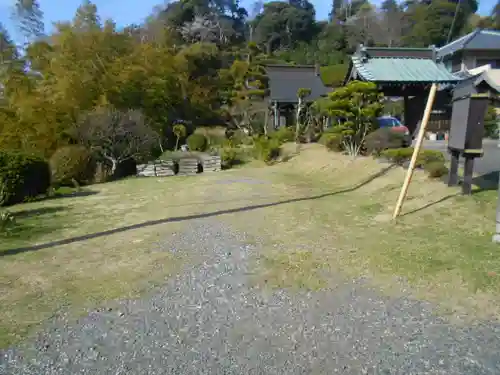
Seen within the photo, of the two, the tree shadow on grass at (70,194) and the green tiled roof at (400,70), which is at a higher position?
the green tiled roof at (400,70)

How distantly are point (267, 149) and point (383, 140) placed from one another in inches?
157

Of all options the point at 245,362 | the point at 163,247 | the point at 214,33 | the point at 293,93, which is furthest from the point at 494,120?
the point at 214,33

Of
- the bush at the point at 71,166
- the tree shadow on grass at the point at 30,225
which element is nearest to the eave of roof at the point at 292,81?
the bush at the point at 71,166

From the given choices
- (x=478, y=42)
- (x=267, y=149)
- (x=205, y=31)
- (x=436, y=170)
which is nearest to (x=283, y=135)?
(x=267, y=149)

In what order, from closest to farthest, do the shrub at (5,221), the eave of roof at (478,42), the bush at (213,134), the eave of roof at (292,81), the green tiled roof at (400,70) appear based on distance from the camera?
the shrub at (5,221), the green tiled roof at (400,70), the bush at (213,134), the eave of roof at (292,81), the eave of roof at (478,42)

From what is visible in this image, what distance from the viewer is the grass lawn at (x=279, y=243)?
9.06 feet

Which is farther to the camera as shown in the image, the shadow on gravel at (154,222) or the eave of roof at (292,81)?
the eave of roof at (292,81)

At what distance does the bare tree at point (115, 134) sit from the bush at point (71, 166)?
0.50 meters

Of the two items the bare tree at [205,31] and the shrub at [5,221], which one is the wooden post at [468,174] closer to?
the shrub at [5,221]

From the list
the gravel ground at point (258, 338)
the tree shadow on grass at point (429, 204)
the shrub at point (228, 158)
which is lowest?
the shrub at point (228, 158)

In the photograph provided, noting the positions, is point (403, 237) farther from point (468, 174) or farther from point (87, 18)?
point (87, 18)

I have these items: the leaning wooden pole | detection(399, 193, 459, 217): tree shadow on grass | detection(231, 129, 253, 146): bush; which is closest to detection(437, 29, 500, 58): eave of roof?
detection(231, 129, 253, 146): bush

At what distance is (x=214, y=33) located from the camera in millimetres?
25922

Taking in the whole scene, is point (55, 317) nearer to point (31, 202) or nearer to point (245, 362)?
point (245, 362)
